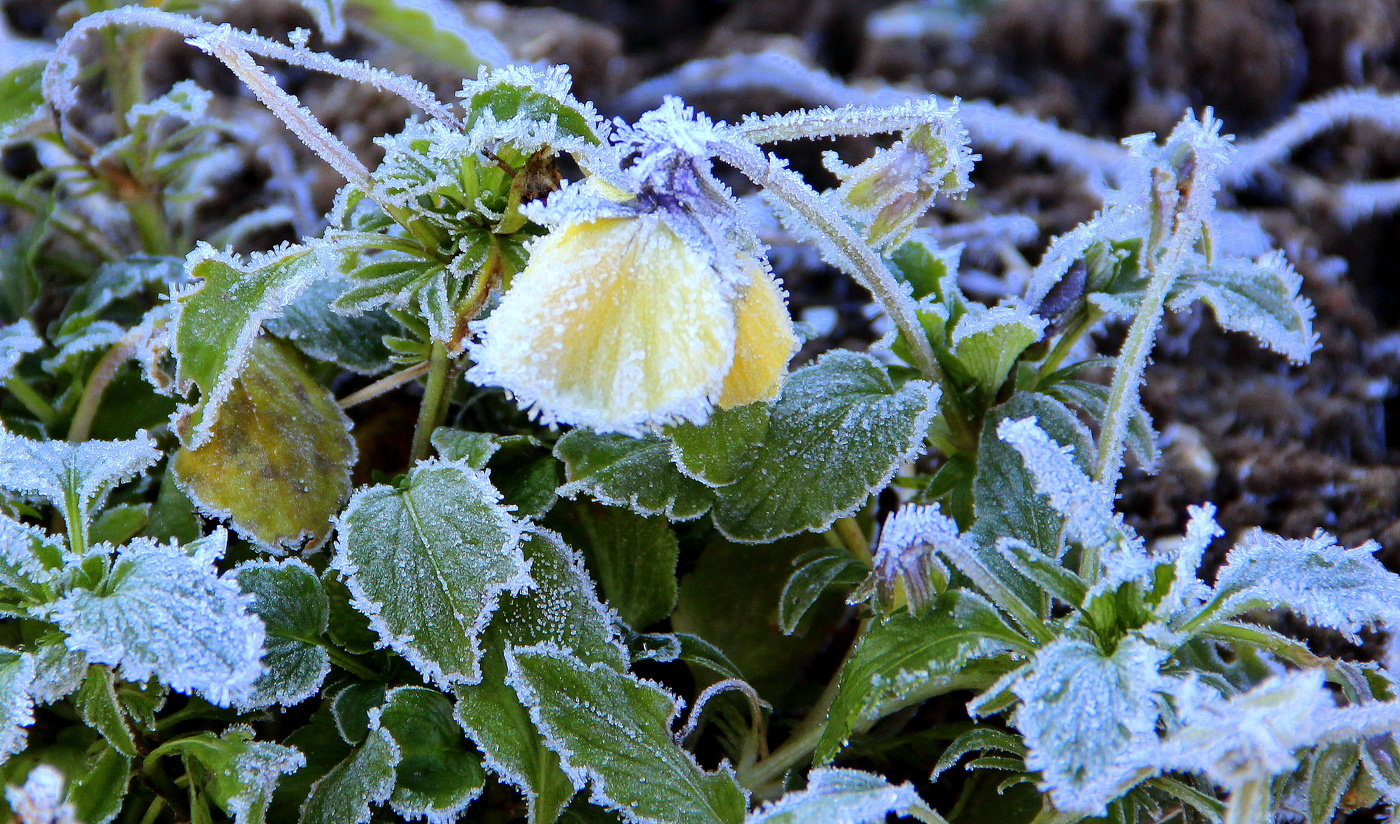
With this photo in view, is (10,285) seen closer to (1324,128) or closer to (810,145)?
(810,145)

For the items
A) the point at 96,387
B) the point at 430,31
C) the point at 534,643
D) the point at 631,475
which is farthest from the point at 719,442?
the point at 430,31

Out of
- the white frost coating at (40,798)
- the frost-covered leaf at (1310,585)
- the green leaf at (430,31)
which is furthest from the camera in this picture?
the green leaf at (430,31)

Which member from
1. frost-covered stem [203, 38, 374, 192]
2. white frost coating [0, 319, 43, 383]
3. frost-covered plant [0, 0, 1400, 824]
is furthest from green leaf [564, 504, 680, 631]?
white frost coating [0, 319, 43, 383]

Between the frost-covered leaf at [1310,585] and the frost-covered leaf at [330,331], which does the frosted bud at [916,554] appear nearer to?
the frost-covered leaf at [1310,585]

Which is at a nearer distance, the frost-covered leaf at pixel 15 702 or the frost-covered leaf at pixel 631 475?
the frost-covered leaf at pixel 15 702

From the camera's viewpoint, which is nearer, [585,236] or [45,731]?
[585,236]

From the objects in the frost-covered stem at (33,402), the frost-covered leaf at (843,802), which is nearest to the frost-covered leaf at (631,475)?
the frost-covered leaf at (843,802)

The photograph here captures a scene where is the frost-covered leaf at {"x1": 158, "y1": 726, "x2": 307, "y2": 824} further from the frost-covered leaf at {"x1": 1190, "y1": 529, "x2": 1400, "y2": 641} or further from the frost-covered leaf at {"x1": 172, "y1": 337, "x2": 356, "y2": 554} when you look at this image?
the frost-covered leaf at {"x1": 1190, "y1": 529, "x2": 1400, "y2": 641}

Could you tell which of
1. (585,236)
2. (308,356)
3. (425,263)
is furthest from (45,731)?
(585,236)
